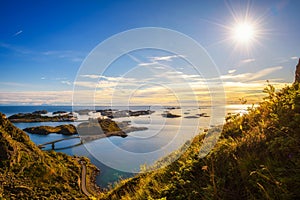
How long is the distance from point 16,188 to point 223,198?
3830 cm

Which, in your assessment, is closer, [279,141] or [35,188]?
[279,141]

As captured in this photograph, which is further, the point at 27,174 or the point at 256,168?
the point at 27,174

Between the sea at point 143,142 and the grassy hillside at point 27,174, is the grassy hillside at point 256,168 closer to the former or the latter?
the sea at point 143,142

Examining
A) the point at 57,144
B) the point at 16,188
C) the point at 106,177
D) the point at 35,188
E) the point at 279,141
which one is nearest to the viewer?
the point at 279,141

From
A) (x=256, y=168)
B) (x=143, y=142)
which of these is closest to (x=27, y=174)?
(x=143, y=142)

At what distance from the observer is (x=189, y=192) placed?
5.15 meters

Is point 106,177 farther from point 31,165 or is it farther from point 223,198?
point 223,198

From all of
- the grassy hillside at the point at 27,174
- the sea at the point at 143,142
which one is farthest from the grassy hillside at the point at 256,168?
the grassy hillside at the point at 27,174

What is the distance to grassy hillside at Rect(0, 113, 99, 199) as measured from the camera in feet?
115

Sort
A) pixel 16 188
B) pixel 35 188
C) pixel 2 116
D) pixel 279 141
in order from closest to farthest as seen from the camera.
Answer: pixel 279 141 → pixel 16 188 → pixel 35 188 → pixel 2 116

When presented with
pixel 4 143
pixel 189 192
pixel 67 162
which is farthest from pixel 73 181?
pixel 189 192

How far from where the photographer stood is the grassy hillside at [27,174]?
35134mm

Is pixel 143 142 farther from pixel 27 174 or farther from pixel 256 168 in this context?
pixel 256 168

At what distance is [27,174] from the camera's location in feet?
130
